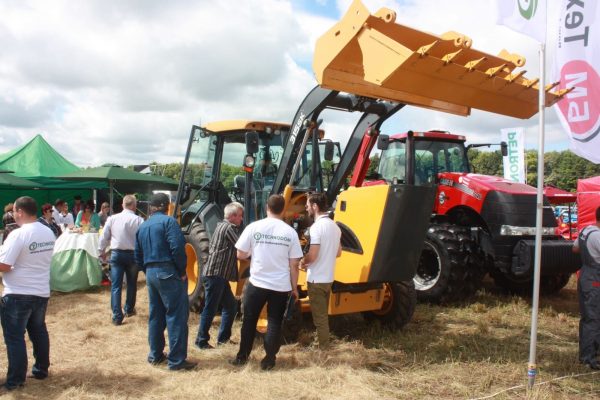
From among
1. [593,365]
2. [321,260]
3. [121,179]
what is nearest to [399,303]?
[321,260]

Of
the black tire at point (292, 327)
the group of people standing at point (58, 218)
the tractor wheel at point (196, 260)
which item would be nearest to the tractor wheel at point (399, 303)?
the black tire at point (292, 327)

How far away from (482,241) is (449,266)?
707 millimetres

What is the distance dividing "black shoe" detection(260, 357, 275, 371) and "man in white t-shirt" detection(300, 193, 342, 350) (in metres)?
0.61

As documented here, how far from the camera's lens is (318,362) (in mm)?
4711

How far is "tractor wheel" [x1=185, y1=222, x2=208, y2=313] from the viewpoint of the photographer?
641 cm

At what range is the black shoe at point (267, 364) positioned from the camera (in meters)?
4.50

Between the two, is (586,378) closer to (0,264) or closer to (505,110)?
(505,110)

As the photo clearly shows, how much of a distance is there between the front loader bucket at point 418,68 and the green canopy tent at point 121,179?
383 inches

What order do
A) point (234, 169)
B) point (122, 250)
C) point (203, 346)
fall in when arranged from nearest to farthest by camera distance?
point (203, 346) < point (122, 250) < point (234, 169)

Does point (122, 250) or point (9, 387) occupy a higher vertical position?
point (122, 250)

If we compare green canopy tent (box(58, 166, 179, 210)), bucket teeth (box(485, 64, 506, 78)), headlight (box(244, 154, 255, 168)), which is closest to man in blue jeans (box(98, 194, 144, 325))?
headlight (box(244, 154, 255, 168))

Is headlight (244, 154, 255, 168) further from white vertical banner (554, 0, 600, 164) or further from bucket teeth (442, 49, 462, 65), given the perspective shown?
white vertical banner (554, 0, 600, 164)

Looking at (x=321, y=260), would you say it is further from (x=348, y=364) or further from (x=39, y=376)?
(x=39, y=376)

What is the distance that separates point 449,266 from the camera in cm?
706
